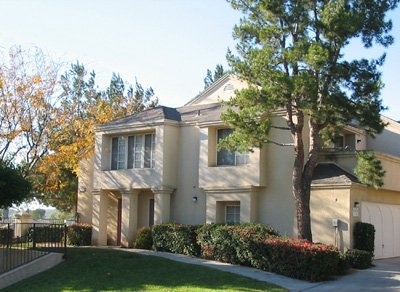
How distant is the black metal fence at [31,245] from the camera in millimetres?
19850

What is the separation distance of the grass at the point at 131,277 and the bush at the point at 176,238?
186cm

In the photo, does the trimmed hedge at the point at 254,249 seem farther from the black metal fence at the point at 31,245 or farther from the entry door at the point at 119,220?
the entry door at the point at 119,220

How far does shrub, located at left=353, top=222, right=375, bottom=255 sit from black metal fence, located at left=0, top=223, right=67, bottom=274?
→ 10549 millimetres

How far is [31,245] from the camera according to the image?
23.1m

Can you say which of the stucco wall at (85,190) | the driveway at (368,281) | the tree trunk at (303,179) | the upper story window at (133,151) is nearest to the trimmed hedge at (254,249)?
the driveway at (368,281)

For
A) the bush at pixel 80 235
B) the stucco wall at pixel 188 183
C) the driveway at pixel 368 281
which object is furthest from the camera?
the bush at pixel 80 235

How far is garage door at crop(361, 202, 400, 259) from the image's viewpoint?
73.7ft

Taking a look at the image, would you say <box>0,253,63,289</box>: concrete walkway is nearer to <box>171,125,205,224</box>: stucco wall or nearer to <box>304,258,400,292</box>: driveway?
<box>171,125,205,224</box>: stucco wall

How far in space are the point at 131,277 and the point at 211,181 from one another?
743 centimetres

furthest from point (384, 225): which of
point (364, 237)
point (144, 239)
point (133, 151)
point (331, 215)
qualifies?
point (133, 151)

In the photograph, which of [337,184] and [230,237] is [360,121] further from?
[230,237]

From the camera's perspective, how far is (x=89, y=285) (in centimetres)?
1684

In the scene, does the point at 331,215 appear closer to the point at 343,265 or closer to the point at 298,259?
the point at 343,265

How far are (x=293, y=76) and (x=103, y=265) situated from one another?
29.0ft
